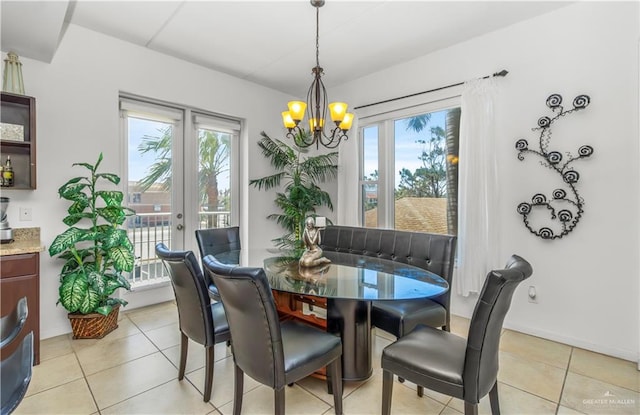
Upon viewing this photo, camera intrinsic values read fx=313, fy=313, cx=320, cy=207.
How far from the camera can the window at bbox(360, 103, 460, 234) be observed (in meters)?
3.44

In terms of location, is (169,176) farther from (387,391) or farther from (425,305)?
(387,391)

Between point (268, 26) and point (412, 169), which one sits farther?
point (412, 169)

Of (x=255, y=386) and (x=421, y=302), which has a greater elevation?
(x=421, y=302)

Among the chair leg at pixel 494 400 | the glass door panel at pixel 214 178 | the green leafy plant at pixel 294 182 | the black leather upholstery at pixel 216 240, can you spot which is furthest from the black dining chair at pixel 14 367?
the green leafy plant at pixel 294 182

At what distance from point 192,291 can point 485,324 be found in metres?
1.57

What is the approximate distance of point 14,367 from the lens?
1.07 meters

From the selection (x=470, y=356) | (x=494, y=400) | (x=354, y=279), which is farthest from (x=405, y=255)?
(x=470, y=356)

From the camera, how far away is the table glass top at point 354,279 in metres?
1.76

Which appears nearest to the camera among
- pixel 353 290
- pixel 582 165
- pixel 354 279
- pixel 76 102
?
pixel 353 290

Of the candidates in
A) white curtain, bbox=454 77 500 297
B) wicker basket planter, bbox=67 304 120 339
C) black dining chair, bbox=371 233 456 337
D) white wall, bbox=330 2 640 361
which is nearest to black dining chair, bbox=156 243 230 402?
black dining chair, bbox=371 233 456 337

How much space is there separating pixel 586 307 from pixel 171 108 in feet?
15.0

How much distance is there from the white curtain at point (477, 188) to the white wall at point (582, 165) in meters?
0.10

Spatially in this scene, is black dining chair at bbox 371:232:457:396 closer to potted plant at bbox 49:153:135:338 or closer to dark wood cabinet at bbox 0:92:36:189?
potted plant at bbox 49:153:135:338

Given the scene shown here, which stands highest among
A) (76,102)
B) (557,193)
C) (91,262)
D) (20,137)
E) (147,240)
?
(76,102)
